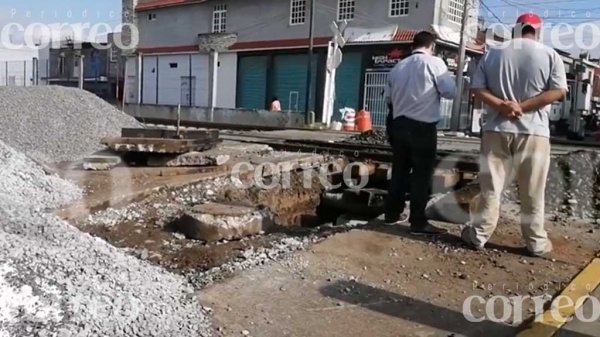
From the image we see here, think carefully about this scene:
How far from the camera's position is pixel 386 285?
3.88 meters

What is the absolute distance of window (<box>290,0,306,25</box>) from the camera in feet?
99.7

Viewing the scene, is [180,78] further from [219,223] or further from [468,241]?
[468,241]

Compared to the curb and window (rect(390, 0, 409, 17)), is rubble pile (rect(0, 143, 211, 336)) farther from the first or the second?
window (rect(390, 0, 409, 17))

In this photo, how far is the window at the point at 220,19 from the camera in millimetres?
34219

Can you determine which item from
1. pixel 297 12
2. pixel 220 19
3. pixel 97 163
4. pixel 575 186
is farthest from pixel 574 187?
pixel 220 19

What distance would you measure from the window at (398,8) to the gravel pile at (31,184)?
74.5ft

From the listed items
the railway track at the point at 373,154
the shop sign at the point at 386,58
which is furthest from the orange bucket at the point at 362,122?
the railway track at the point at 373,154

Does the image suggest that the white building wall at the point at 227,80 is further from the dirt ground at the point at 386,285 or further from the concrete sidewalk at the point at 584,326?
the concrete sidewalk at the point at 584,326

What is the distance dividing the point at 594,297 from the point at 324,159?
623cm

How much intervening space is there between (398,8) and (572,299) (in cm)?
2473

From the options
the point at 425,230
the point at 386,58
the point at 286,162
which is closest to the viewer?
the point at 425,230

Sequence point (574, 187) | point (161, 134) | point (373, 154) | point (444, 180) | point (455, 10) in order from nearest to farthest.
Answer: point (574, 187), point (444, 180), point (161, 134), point (373, 154), point (455, 10)

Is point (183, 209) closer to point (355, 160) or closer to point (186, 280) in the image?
point (186, 280)

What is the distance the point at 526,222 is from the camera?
4473 mm
